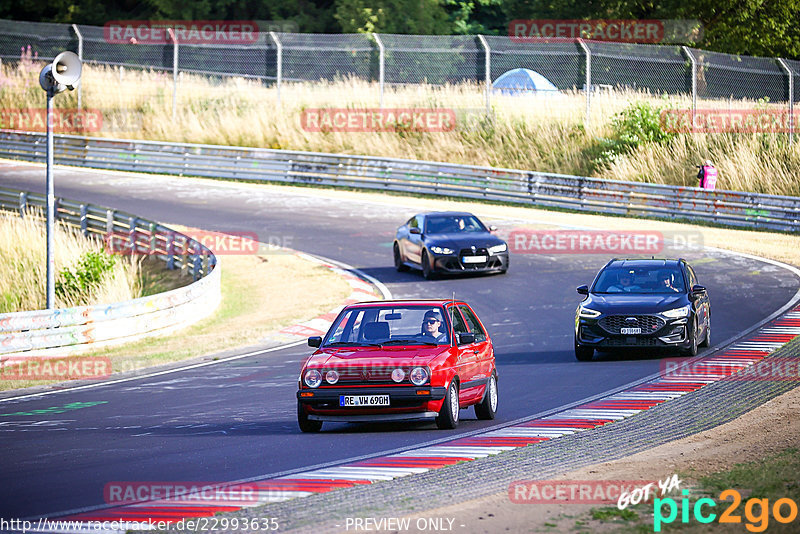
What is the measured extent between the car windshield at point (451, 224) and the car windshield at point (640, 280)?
26.7 feet

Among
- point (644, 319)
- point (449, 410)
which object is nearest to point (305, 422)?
point (449, 410)

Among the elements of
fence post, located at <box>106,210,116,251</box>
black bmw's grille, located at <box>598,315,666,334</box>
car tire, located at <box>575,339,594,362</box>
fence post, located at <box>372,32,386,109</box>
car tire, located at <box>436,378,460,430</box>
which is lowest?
fence post, located at <box>106,210,116,251</box>

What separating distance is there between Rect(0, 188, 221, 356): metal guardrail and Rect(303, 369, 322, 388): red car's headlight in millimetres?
7741

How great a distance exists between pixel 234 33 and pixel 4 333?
47865 millimetres

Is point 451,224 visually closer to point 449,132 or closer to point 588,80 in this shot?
point 588,80

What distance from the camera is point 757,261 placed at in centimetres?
2694

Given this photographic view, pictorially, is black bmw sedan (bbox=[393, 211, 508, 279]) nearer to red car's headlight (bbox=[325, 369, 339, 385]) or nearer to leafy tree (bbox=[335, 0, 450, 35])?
red car's headlight (bbox=[325, 369, 339, 385])

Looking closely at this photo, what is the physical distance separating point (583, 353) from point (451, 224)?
958 centimetres

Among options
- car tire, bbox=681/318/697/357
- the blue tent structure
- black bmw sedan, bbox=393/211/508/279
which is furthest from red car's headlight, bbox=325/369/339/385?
the blue tent structure

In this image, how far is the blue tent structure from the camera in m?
40.3

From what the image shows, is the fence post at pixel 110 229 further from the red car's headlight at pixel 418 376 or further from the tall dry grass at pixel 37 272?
the red car's headlight at pixel 418 376

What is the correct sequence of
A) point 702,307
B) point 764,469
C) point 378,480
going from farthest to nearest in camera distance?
point 702,307 < point 378,480 < point 764,469

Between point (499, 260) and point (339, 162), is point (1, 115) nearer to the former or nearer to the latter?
point (339, 162)

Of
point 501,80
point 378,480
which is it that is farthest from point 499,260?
point 501,80
